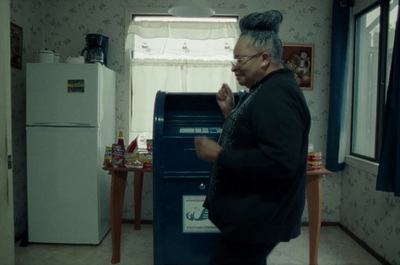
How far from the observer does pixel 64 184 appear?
3127 mm

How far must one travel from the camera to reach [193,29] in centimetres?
373

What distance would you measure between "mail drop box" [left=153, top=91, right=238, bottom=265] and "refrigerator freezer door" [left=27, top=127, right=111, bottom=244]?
97 cm

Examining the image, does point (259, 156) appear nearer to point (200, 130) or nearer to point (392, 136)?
point (200, 130)

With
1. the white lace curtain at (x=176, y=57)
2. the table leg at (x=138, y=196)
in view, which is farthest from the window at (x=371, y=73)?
the table leg at (x=138, y=196)

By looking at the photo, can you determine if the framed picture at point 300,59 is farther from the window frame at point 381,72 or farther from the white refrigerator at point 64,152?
the white refrigerator at point 64,152

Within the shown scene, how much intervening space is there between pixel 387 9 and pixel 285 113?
263 centimetres

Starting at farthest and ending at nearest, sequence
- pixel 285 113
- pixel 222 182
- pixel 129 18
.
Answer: pixel 129 18
pixel 222 182
pixel 285 113

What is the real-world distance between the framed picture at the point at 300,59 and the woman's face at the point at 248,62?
266 cm

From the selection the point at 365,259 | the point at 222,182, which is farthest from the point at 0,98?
the point at 365,259

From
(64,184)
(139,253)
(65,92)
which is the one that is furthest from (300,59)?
(64,184)

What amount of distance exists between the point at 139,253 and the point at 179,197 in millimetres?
979

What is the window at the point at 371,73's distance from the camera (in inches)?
121

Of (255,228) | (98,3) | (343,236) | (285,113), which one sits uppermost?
(98,3)

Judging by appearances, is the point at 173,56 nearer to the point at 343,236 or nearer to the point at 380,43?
the point at 380,43
